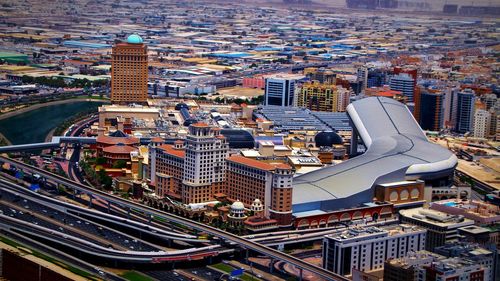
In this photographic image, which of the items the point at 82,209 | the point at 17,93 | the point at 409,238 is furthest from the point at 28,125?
the point at 409,238

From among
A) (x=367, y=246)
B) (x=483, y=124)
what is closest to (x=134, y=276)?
(x=367, y=246)

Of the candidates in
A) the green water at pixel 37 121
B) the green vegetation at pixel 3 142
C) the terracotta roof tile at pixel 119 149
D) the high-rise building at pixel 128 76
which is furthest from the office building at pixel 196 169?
the high-rise building at pixel 128 76

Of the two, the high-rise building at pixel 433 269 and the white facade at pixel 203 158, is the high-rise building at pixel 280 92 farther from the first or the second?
the high-rise building at pixel 433 269

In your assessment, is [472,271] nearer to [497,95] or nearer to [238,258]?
[238,258]

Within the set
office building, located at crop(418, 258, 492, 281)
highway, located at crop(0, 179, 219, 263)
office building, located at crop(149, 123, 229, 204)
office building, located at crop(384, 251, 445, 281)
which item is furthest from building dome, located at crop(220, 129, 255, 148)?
office building, located at crop(418, 258, 492, 281)

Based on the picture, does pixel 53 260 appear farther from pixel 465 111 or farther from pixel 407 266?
pixel 465 111

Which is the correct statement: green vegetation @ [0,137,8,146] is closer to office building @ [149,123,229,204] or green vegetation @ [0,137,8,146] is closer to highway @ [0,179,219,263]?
highway @ [0,179,219,263]

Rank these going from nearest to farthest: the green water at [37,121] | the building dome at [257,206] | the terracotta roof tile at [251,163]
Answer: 1. the building dome at [257,206]
2. the terracotta roof tile at [251,163]
3. the green water at [37,121]
